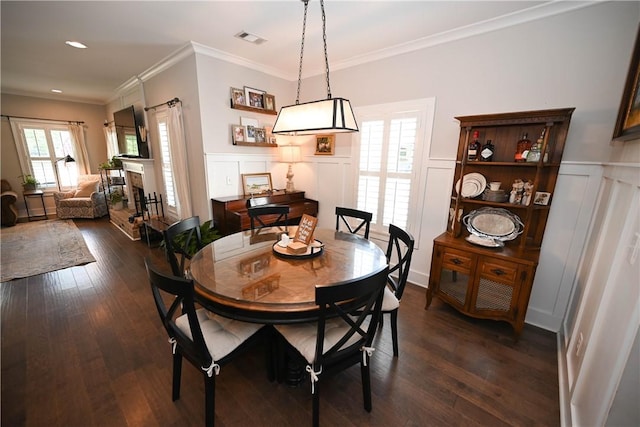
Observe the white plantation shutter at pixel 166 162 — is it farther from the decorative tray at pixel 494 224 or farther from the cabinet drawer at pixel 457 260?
the decorative tray at pixel 494 224

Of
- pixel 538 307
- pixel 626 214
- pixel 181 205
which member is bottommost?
pixel 538 307

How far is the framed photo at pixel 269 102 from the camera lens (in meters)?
3.59

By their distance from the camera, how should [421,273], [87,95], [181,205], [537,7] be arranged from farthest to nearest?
[87,95] → [181,205] → [421,273] → [537,7]

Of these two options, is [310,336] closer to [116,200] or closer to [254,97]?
[254,97]

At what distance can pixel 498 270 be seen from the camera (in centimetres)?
205

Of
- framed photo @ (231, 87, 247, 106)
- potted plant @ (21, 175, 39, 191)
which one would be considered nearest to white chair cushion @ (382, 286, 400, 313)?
framed photo @ (231, 87, 247, 106)

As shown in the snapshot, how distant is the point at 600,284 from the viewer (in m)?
1.46

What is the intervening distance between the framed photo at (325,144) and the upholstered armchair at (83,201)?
18.3ft

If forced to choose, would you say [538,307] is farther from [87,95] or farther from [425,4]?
[87,95]

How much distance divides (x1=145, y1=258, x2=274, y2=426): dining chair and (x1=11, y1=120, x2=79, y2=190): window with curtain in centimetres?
736

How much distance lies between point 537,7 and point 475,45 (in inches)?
17.9

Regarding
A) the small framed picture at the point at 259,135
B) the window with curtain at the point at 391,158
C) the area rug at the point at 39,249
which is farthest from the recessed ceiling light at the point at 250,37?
the area rug at the point at 39,249

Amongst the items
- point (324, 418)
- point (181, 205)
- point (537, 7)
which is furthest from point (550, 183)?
point (181, 205)

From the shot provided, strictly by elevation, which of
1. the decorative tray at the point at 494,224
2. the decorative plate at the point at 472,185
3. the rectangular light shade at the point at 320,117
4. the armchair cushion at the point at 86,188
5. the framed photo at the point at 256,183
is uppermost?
the rectangular light shade at the point at 320,117
